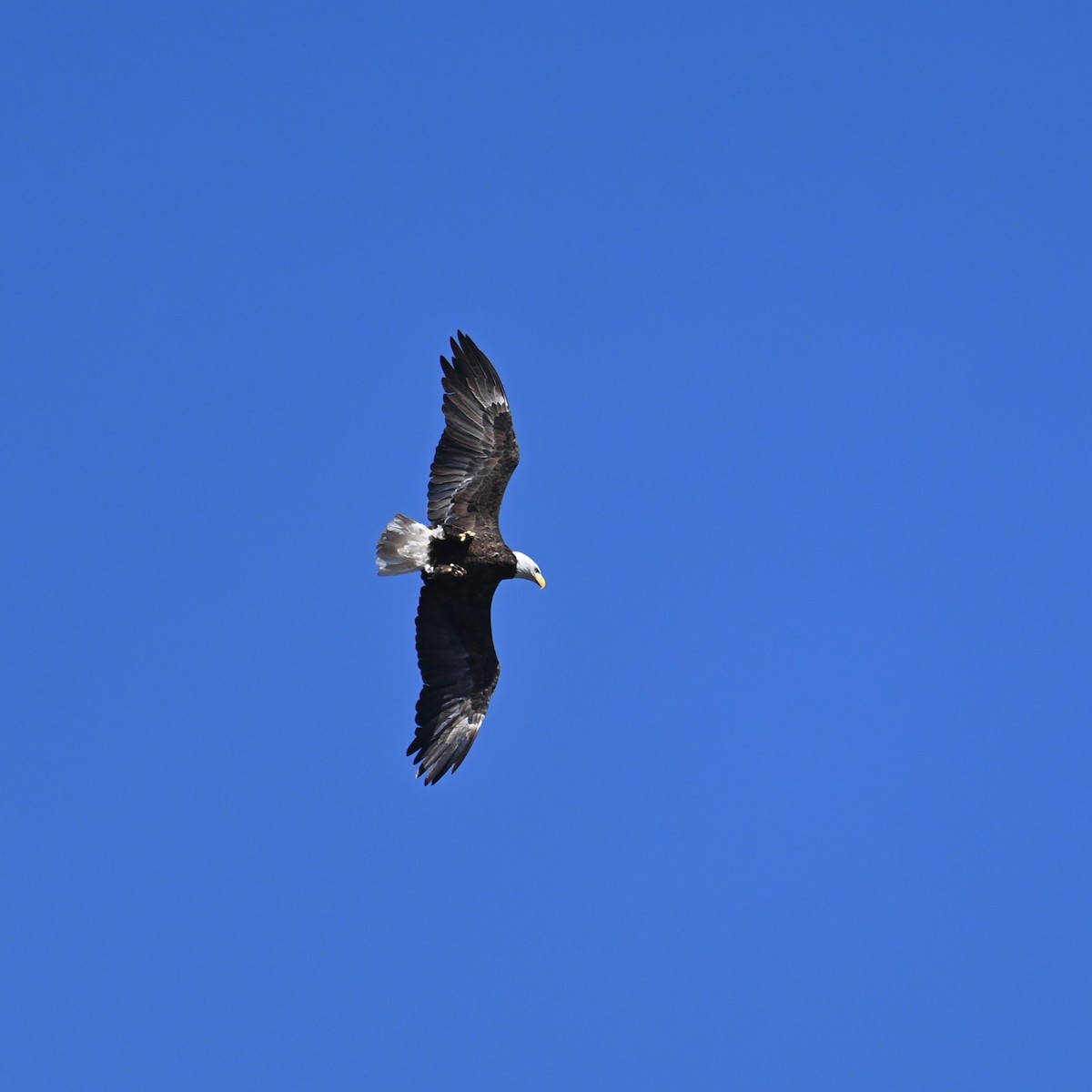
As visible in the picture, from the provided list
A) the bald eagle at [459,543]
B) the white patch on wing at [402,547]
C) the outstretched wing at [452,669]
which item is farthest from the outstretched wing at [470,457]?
the outstretched wing at [452,669]

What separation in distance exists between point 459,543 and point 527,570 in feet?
2.59

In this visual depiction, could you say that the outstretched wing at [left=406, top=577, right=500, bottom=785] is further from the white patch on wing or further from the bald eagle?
the white patch on wing

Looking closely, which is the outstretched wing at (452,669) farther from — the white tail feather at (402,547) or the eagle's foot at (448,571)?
the white tail feather at (402,547)

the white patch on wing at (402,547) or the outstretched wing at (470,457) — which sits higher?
the outstretched wing at (470,457)

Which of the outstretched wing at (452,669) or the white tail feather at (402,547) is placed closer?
the white tail feather at (402,547)

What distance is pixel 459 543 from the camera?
19.2 m

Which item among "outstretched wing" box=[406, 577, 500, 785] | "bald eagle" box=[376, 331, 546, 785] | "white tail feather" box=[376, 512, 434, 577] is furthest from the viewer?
"outstretched wing" box=[406, 577, 500, 785]

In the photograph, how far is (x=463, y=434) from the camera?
1933 cm

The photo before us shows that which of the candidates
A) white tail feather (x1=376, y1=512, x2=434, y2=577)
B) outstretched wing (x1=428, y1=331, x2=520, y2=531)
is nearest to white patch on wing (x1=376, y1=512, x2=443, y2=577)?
white tail feather (x1=376, y1=512, x2=434, y2=577)

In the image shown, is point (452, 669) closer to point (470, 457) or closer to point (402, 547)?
point (402, 547)

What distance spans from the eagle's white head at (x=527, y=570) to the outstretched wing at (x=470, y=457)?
0.45 meters

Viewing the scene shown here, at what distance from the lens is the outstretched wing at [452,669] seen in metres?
19.5

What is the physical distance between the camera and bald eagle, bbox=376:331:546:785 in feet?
63.1

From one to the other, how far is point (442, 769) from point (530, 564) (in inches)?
81.1
